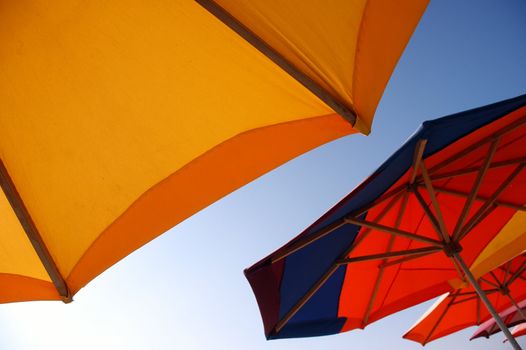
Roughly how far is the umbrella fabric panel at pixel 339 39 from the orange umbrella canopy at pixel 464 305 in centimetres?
505

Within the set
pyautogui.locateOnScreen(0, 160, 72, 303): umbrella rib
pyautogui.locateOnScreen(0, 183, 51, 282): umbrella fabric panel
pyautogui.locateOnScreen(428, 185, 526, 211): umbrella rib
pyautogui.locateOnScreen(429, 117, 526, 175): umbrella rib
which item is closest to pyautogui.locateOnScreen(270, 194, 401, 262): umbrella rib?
pyautogui.locateOnScreen(429, 117, 526, 175): umbrella rib

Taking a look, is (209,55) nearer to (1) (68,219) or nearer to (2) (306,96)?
(2) (306,96)

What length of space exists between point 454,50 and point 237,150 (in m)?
5.07

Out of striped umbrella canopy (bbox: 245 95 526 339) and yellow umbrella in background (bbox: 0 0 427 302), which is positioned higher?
yellow umbrella in background (bbox: 0 0 427 302)

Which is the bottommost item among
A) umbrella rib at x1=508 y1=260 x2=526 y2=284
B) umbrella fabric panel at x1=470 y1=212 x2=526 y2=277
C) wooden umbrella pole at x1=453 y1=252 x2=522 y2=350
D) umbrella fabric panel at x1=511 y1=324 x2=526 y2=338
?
umbrella fabric panel at x1=511 y1=324 x2=526 y2=338

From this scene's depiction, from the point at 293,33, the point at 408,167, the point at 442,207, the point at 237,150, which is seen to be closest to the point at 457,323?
the point at 442,207

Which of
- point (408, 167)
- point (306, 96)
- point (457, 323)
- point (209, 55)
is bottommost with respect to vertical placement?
point (457, 323)

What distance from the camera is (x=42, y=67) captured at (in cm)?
238

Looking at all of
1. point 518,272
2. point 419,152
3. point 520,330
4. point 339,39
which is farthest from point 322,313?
point 520,330

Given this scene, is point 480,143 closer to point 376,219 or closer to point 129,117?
point 376,219

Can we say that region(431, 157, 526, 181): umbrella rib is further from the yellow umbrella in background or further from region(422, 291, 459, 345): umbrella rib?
region(422, 291, 459, 345): umbrella rib

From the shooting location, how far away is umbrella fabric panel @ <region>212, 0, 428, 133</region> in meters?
1.94

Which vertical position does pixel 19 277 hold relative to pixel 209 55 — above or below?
below

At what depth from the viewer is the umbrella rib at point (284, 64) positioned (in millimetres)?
2039
